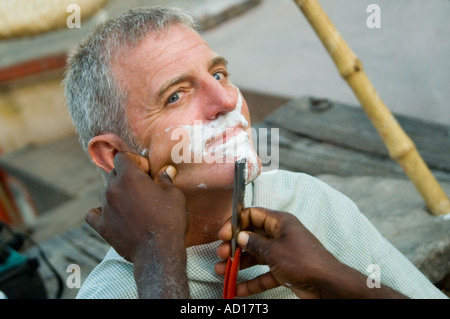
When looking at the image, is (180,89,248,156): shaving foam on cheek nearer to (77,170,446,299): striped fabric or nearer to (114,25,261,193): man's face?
(114,25,261,193): man's face

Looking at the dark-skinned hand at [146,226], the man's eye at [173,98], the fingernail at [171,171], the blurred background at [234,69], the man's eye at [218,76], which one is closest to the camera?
the dark-skinned hand at [146,226]

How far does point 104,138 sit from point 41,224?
3251mm

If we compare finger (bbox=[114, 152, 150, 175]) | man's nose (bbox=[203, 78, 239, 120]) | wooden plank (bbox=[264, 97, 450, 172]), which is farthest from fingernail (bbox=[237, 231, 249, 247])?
wooden plank (bbox=[264, 97, 450, 172])

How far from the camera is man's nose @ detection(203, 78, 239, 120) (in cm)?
159

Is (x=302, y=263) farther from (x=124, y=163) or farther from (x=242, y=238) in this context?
(x=124, y=163)

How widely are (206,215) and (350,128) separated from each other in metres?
2.11

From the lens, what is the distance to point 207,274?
1.58m

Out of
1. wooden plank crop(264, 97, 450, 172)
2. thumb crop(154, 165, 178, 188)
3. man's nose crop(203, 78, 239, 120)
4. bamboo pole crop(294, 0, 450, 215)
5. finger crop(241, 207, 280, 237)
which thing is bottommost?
wooden plank crop(264, 97, 450, 172)

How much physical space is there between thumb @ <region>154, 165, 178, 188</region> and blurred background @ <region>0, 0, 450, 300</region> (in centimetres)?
173

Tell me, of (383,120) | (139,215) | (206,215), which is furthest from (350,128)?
(139,215)

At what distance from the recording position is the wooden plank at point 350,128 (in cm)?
307

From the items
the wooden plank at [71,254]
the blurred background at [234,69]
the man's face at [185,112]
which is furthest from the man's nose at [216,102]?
the wooden plank at [71,254]

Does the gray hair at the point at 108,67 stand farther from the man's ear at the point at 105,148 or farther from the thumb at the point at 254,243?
the thumb at the point at 254,243
